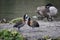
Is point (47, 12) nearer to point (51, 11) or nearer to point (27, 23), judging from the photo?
point (51, 11)

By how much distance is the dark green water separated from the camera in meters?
1.65

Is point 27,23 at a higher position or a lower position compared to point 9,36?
higher

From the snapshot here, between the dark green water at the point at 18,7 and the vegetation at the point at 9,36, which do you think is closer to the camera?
the vegetation at the point at 9,36

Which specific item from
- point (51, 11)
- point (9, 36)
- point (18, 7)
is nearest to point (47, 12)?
point (51, 11)

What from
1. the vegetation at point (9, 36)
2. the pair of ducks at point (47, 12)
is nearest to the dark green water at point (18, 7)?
the pair of ducks at point (47, 12)

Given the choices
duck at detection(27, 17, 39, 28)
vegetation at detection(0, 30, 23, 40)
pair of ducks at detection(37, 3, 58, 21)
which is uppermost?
pair of ducks at detection(37, 3, 58, 21)

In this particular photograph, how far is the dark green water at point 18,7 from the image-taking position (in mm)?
1647

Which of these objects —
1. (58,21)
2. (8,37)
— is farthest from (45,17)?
(8,37)

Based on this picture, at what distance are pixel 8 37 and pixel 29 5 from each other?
42cm

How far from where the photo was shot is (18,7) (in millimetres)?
1680

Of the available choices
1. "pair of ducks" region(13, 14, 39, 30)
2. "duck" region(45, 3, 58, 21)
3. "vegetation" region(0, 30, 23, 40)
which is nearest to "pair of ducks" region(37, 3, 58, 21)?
"duck" region(45, 3, 58, 21)

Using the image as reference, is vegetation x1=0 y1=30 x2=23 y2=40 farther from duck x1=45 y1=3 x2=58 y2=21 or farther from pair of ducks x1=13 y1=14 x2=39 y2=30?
duck x1=45 y1=3 x2=58 y2=21

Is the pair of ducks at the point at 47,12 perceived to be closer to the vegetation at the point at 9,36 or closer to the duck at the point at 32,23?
the duck at the point at 32,23

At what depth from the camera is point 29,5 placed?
65.5 inches
